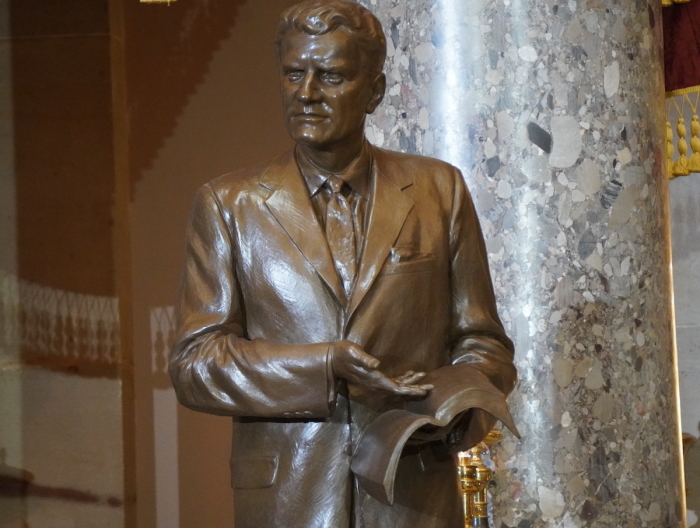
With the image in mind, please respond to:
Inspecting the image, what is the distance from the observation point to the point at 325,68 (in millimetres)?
2217

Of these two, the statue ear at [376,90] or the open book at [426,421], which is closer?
the open book at [426,421]

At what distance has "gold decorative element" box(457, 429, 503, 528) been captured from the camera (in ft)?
9.61

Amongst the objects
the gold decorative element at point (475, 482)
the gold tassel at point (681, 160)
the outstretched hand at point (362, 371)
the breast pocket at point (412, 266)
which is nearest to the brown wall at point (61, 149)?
the gold tassel at point (681, 160)

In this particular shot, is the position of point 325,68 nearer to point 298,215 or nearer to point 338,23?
point 338,23

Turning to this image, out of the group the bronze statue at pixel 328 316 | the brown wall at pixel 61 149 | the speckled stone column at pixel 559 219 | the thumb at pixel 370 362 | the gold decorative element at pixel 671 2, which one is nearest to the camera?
the thumb at pixel 370 362

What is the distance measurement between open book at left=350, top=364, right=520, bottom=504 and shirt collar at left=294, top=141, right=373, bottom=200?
1.38ft

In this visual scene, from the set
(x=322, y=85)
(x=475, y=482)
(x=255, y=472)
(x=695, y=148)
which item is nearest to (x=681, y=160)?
(x=695, y=148)

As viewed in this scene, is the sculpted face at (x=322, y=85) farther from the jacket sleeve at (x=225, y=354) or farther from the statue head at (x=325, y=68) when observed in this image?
the jacket sleeve at (x=225, y=354)

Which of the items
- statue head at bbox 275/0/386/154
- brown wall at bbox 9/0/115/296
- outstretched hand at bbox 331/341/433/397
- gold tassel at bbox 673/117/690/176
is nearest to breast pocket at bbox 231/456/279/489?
outstretched hand at bbox 331/341/433/397

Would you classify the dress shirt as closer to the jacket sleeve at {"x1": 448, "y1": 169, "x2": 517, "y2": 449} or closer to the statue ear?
the statue ear

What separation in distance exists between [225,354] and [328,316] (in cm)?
21

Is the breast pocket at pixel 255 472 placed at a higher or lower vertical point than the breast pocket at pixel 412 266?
lower

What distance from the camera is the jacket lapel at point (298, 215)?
2244 mm

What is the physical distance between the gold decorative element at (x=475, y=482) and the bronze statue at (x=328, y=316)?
595 mm
